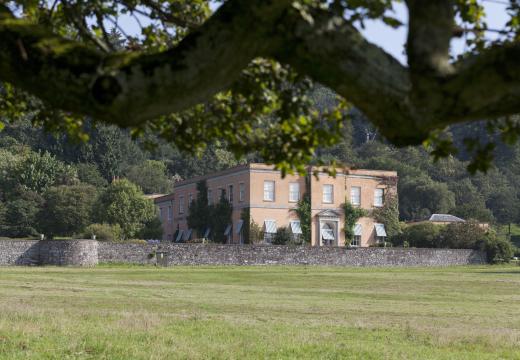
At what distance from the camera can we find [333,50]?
469cm

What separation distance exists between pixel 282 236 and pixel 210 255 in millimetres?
10660

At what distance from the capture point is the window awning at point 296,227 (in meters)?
64.8

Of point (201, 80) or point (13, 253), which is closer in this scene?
point (201, 80)

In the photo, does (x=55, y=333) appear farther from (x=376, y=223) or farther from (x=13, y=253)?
(x=376, y=223)

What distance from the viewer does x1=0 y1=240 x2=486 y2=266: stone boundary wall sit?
50.2 m

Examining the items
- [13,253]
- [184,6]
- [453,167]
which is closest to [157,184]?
[453,167]

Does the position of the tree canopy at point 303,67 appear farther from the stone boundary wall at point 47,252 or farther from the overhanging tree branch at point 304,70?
the stone boundary wall at point 47,252

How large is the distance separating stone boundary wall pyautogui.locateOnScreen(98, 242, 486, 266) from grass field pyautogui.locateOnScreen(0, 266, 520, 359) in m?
21.0

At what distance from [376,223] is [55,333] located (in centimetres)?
5549

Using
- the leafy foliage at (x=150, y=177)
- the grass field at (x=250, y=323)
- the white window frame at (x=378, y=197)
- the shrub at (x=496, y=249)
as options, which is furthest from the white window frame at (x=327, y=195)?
the leafy foliage at (x=150, y=177)

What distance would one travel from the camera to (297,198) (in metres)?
65.4

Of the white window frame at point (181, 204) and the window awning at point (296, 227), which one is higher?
the white window frame at point (181, 204)

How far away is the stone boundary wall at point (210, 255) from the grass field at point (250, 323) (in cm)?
1910

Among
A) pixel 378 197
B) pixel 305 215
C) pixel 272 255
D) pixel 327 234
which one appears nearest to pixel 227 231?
pixel 305 215
